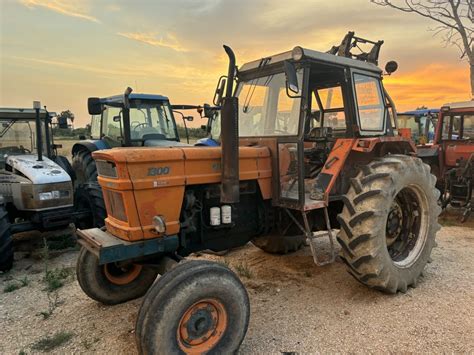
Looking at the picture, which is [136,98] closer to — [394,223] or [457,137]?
[394,223]

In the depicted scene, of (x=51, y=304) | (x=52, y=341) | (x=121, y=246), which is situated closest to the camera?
(x=121, y=246)

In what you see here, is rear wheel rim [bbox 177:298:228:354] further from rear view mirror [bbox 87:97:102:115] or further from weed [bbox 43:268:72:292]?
rear view mirror [bbox 87:97:102:115]

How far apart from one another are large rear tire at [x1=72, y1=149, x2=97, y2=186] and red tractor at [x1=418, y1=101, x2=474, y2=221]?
6.40 meters

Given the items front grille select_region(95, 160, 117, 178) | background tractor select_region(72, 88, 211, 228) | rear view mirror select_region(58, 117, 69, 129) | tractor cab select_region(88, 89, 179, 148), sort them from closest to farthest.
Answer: front grille select_region(95, 160, 117, 178), rear view mirror select_region(58, 117, 69, 129), background tractor select_region(72, 88, 211, 228), tractor cab select_region(88, 89, 179, 148)

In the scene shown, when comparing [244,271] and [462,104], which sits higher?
[462,104]

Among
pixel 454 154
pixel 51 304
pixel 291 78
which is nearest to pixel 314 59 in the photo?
pixel 291 78

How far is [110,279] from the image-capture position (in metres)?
4.00

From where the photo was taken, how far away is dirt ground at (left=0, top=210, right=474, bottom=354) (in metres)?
3.23

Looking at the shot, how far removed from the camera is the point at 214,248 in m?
3.83

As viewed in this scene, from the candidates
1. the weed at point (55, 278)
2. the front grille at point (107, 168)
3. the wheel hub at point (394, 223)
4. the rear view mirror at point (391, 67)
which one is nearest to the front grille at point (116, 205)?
the front grille at point (107, 168)

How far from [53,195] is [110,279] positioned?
2531 mm

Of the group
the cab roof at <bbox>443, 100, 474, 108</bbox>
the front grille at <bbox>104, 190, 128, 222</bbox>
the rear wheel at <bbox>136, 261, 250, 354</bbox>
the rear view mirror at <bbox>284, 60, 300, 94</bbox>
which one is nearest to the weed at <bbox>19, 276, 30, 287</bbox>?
the front grille at <bbox>104, 190, 128, 222</bbox>

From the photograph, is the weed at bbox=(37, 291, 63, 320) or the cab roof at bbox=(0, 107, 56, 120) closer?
the weed at bbox=(37, 291, 63, 320)

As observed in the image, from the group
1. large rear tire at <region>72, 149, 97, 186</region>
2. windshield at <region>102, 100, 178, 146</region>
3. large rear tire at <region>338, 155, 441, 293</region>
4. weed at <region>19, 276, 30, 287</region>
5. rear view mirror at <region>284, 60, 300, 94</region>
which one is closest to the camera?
rear view mirror at <region>284, 60, 300, 94</region>
